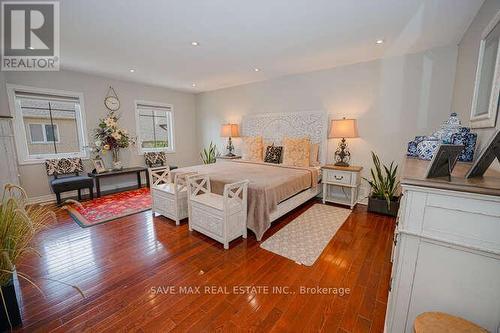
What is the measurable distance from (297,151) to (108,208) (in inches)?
144

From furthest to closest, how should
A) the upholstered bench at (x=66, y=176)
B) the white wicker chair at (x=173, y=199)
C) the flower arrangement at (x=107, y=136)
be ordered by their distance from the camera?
1. the flower arrangement at (x=107, y=136)
2. the upholstered bench at (x=66, y=176)
3. the white wicker chair at (x=173, y=199)

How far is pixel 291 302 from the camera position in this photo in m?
1.69

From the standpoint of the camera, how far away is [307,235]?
272 centimetres

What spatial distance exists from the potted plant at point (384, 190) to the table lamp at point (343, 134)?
0.47 metres

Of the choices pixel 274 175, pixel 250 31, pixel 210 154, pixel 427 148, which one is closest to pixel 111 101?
pixel 210 154

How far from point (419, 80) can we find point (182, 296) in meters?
4.27

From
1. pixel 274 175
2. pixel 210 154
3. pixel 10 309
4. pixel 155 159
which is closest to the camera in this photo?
pixel 10 309

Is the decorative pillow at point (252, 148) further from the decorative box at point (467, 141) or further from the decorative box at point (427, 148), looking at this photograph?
the decorative box at point (467, 141)

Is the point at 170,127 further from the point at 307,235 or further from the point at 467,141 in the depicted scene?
the point at 467,141

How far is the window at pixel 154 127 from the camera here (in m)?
5.48

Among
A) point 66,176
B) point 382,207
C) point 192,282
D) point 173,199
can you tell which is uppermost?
point 66,176

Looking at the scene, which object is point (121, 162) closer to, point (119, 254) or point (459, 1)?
point (119, 254)

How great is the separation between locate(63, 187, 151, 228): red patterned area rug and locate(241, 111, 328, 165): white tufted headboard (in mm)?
2901

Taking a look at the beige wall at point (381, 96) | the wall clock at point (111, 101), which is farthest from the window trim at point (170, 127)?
the beige wall at point (381, 96)
